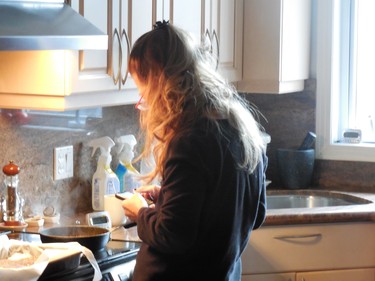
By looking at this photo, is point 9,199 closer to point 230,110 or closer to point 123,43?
point 123,43

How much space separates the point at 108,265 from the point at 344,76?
178cm

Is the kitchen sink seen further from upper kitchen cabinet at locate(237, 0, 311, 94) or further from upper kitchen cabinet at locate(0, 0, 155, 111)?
upper kitchen cabinet at locate(0, 0, 155, 111)

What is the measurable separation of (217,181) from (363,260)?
4.26 ft

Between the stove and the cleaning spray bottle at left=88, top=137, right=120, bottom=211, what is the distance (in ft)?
1.46

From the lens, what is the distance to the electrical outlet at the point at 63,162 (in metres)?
2.90

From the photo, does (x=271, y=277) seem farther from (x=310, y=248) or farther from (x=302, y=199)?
(x=302, y=199)

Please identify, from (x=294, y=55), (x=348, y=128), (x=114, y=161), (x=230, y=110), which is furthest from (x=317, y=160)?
(x=230, y=110)

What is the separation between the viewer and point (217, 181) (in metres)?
1.99

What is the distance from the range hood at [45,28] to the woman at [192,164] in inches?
10.1

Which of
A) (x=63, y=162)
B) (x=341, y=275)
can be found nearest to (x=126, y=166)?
(x=63, y=162)

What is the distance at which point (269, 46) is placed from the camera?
11.2 feet

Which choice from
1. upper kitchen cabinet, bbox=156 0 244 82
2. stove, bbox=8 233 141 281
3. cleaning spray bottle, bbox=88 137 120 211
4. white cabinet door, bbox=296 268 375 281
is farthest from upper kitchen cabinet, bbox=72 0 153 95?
white cabinet door, bbox=296 268 375 281

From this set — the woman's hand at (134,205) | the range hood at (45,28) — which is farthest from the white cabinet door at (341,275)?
the range hood at (45,28)

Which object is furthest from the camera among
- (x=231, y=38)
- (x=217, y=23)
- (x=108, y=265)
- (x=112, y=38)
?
(x=231, y=38)
